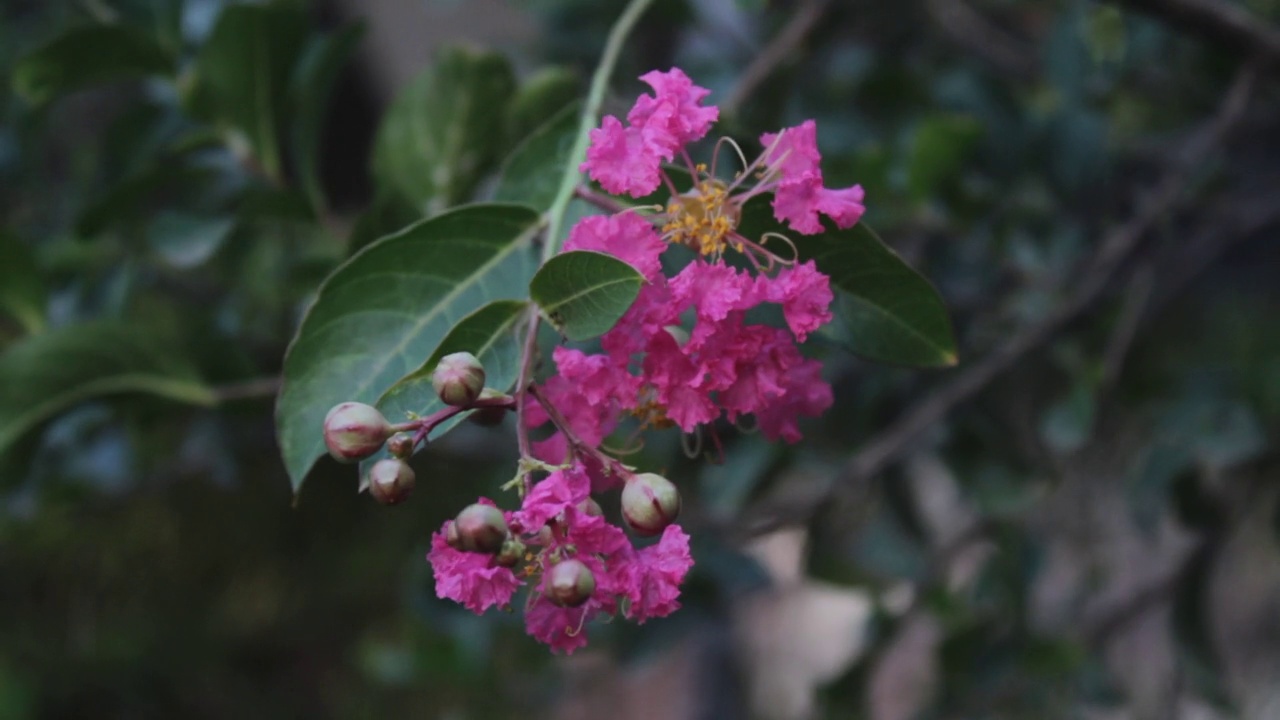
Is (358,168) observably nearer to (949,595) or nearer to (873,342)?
(949,595)

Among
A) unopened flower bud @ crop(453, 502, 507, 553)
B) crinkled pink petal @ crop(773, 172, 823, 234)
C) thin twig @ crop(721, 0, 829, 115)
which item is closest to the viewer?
unopened flower bud @ crop(453, 502, 507, 553)

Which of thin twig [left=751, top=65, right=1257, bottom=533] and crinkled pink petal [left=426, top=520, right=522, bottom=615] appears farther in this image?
thin twig [left=751, top=65, right=1257, bottom=533]

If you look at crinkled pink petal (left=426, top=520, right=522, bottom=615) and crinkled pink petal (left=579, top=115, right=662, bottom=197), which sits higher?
crinkled pink petal (left=579, top=115, right=662, bottom=197)

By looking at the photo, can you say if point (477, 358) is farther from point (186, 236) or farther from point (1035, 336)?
point (1035, 336)

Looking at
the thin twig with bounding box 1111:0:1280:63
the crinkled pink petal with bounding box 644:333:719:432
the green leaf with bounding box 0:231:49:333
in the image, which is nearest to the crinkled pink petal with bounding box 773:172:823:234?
the crinkled pink petal with bounding box 644:333:719:432

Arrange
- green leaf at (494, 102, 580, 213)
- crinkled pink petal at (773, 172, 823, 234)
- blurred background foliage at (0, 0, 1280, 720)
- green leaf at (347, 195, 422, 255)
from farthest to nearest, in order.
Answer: blurred background foliage at (0, 0, 1280, 720), green leaf at (347, 195, 422, 255), green leaf at (494, 102, 580, 213), crinkled pink petal at (773, 172, 823, 234)

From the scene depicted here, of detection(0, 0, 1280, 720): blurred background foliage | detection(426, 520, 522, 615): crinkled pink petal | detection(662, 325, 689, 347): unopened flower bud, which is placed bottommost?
detection(0, 0, 1280, 720): blurred background foliage

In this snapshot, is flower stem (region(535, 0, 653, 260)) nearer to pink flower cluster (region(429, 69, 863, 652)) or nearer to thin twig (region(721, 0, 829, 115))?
pink flower cluster (region(429, 69, 863, 652))

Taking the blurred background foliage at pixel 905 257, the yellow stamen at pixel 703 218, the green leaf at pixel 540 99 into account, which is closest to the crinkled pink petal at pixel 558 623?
the yellow stamen at pixel 703 218
